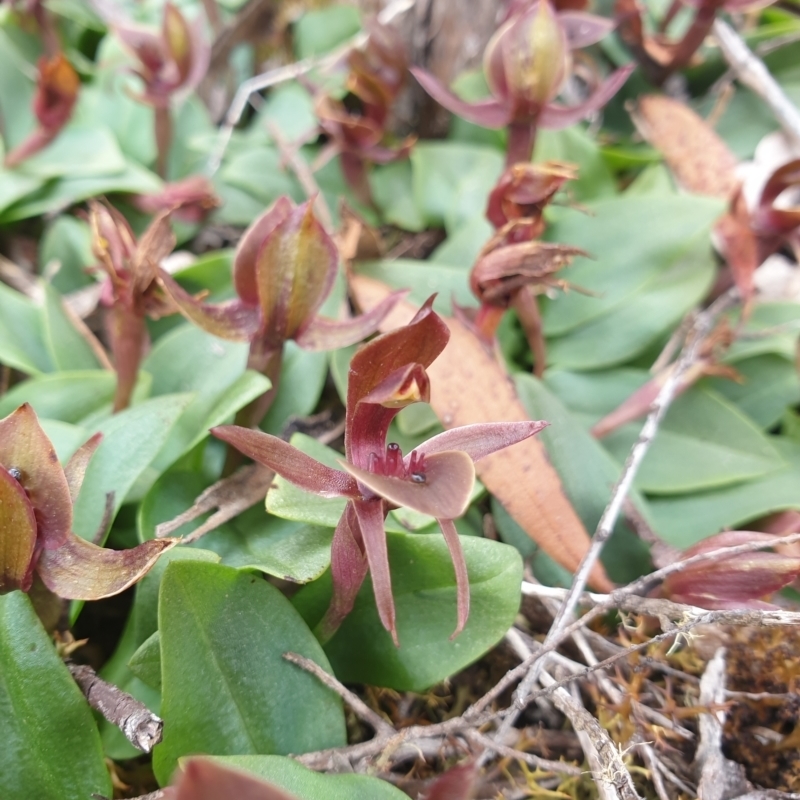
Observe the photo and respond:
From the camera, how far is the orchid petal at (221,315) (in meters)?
0.63

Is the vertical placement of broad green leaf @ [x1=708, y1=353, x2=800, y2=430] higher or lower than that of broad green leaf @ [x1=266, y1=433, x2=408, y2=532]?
lower

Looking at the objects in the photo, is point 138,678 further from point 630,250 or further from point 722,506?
point 630,250

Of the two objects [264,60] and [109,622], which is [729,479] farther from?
[264,60]

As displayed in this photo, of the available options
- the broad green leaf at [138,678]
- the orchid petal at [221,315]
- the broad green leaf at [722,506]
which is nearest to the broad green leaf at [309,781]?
the broad green leaf at [138,678]

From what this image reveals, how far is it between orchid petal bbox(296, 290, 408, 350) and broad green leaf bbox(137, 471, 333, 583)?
189 mm

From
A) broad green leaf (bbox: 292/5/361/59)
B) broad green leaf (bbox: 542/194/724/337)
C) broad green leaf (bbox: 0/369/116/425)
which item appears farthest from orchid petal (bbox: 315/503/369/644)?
broad green leaf (bbox: 292/5/361/59)

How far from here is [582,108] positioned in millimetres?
928

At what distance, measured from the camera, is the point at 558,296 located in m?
1.03

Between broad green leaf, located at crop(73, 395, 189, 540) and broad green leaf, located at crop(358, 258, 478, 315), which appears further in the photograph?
broad green leaf, located at crop(358, 258, 478, 315)

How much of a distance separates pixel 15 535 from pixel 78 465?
75 mm

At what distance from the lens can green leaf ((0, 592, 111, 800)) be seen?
523 millimetres

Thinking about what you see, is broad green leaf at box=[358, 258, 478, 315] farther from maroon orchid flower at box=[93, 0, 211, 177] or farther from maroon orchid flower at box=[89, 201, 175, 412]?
maroon orchid flower at box=[93, 0, 211, 177]

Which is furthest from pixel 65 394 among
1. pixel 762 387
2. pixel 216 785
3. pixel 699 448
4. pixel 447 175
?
pixel 762 387

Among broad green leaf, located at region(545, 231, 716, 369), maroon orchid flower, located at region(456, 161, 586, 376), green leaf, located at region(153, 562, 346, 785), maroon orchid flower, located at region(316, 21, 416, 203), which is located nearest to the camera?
green leaf, located at region(153, 562, 346, 785)
